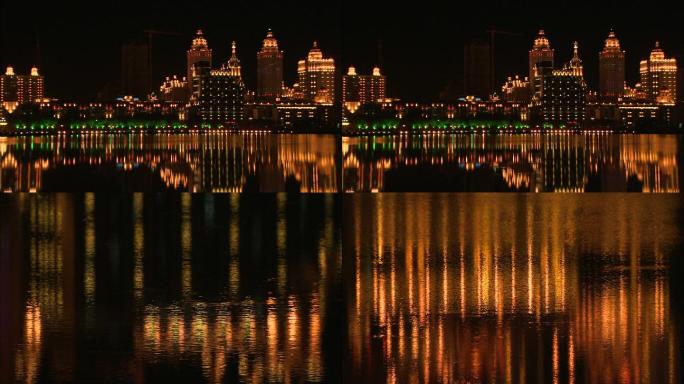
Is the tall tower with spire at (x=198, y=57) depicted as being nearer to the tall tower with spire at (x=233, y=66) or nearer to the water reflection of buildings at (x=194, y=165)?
the tall tower with spire at (x=233, y=66)

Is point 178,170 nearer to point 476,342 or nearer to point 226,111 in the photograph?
point 476,342

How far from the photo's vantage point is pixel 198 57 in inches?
2788

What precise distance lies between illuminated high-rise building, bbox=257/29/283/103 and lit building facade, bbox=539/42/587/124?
52.2 ft

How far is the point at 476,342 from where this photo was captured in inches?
346

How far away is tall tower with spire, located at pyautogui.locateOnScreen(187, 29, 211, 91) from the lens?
222 feet

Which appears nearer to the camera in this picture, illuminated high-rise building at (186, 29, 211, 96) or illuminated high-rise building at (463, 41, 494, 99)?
illuminated high-rise building at (186, 29, 211, 96)

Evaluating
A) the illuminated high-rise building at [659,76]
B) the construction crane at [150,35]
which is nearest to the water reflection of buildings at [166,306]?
the construction crane at [150,35]

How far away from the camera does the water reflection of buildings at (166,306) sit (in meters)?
8.22

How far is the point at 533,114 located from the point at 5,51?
35583mm

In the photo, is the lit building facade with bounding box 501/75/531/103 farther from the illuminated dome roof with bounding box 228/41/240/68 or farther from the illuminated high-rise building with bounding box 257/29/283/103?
the illuminated dome roof with bounding box 228/41/240/68

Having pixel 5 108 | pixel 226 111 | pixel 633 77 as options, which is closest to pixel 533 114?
pixel 633 77

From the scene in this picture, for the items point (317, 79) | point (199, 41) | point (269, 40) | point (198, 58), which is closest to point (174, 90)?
point (198, 58)

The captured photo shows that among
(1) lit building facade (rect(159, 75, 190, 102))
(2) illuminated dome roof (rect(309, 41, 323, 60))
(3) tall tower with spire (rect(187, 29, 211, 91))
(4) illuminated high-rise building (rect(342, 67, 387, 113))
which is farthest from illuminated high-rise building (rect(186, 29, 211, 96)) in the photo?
(4) illuminated high-rise building (rect(342, 67, 387, 113))

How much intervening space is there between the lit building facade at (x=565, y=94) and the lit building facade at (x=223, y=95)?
59.4 ft
